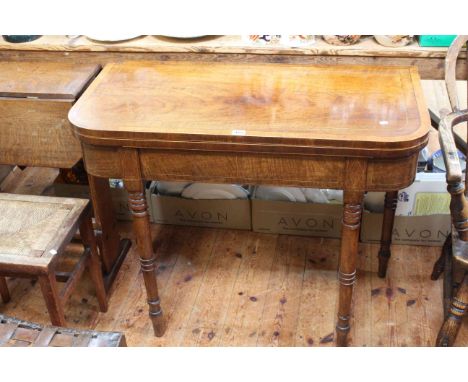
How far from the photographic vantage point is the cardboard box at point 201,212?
8.00 feet

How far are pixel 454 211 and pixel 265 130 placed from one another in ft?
1.88

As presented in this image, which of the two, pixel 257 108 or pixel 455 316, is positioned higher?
pixel 257 108

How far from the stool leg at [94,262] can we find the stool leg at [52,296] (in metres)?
0.24

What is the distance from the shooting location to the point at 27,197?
1919 mm

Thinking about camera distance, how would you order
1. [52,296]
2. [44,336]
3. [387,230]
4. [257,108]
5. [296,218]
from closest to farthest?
1. [44,336]
2. [257,108]
3. [52,296]
4. [387,230]
5. [296,218]

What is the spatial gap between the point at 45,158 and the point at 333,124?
103cm

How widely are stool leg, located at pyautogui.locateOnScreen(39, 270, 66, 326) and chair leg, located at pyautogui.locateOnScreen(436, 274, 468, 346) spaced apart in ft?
3.79

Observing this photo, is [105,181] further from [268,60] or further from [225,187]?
[268,60]

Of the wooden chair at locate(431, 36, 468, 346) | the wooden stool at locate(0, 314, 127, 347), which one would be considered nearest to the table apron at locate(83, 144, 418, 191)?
the wooden chair at locate(431, 36, 468, 346)

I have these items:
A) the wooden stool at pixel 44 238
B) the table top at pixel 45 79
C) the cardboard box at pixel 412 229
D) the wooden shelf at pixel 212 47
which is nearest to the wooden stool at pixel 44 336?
the wooden stool at pixel 44 238

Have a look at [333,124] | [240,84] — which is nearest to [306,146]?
[333,124]

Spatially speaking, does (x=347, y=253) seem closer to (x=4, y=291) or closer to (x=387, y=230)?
(x=387, y=230)

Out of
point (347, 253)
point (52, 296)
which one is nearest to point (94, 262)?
point (52, 296)

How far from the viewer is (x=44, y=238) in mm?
1763
